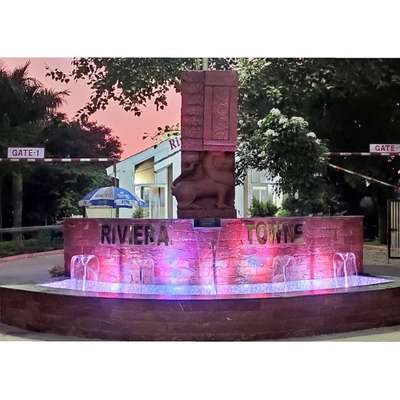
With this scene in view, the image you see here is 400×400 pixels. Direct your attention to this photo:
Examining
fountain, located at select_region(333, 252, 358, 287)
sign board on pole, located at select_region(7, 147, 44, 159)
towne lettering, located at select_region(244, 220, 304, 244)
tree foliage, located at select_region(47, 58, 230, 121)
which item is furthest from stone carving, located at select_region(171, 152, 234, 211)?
sign board on pole, located at select_region(7, 147, 44, 159)

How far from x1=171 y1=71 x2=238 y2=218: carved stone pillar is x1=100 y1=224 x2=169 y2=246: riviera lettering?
2.00ft

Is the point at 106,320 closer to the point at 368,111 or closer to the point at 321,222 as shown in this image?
the point at 321,222

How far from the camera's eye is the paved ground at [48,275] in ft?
13.4

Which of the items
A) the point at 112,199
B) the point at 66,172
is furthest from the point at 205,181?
the point at 66,172

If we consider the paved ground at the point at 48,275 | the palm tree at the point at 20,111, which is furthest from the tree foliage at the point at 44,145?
the paved ground at the point at 48,275

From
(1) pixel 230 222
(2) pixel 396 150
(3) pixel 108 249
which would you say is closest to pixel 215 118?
(1) pixel 230 222

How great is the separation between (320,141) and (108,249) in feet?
11.9

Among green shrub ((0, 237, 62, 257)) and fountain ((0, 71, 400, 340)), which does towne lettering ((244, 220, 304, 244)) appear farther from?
green shrub ((0, 237, 62, 257))

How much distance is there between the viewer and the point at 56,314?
411cm

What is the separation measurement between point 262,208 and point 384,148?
1525 millimetres

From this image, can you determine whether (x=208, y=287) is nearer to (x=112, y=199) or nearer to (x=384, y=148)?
(x=112, y=199)

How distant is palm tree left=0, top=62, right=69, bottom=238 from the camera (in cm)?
655

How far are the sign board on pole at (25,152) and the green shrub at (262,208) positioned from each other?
245 centimetres
